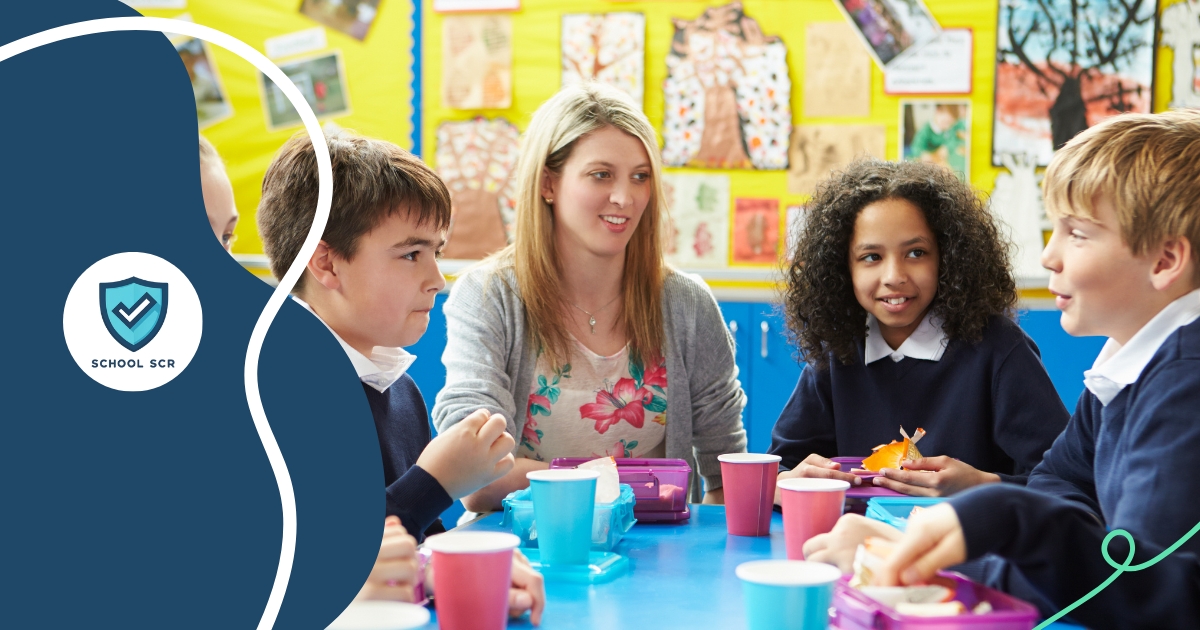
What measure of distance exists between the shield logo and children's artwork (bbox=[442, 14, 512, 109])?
2.79 m

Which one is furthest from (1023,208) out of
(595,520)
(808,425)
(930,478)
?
(595,520)

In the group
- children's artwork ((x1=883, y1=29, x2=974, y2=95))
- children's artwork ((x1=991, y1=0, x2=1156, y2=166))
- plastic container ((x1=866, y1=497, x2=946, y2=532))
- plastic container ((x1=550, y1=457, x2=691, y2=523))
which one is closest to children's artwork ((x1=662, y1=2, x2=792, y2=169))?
children's artwork ((x1=883, y1=29, x2=974, y2=95))

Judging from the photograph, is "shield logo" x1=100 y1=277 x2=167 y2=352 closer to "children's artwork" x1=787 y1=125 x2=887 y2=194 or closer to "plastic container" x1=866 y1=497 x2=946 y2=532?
"plastic container" x1=866 y1=497 x2=946 y2=532

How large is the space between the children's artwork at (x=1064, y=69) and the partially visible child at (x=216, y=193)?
2453mm

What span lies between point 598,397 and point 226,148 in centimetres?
220

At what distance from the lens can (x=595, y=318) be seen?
185cm

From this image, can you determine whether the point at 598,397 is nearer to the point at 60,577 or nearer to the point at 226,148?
the point at 60,577

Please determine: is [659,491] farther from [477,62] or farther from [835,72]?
[477,62]

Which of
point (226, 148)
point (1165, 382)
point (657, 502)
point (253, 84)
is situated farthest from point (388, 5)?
point (1165, 382)

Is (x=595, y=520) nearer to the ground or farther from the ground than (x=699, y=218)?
nearer to the ground

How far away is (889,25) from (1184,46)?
0.86 m

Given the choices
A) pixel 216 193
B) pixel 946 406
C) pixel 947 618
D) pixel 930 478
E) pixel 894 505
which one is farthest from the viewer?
pixel 946 406

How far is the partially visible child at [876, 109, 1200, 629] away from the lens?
728mm

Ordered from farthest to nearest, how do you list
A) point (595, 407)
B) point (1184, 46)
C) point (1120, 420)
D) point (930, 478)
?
point (1184, 46)
point (595, 407)
point (930, 478)
point (1120, 420)
